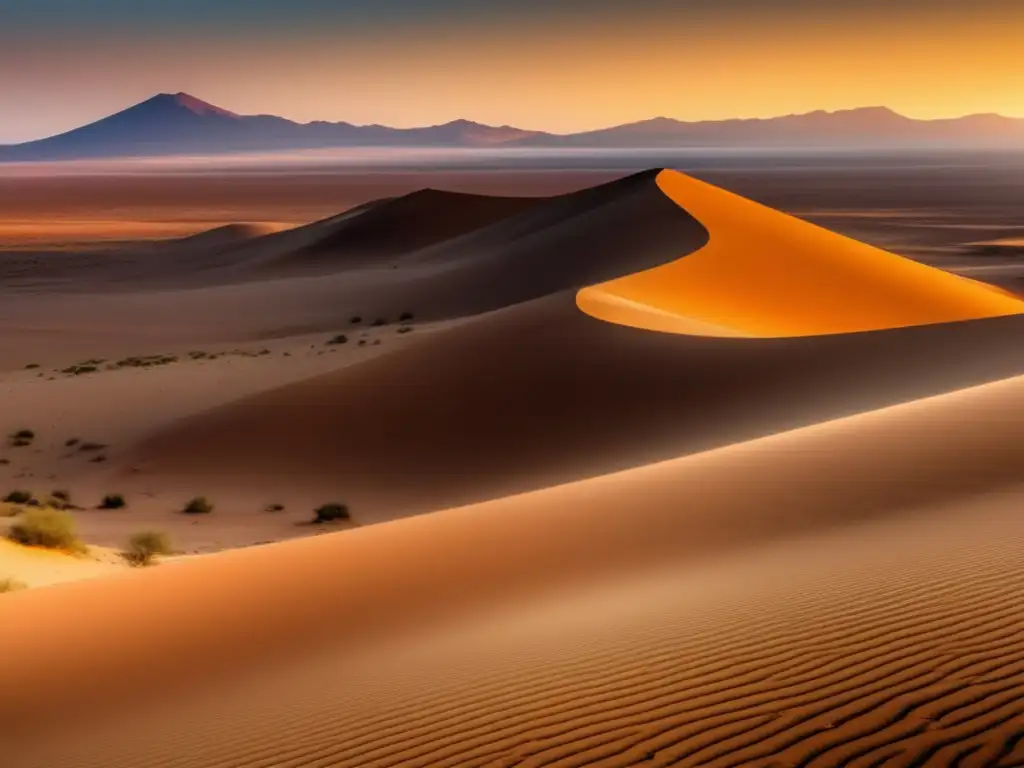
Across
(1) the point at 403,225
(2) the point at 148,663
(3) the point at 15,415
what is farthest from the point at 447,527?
(1) the point at 403,225

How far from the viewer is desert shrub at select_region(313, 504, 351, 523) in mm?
15281

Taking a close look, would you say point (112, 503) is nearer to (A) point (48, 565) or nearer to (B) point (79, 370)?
(A) point (48, 565)

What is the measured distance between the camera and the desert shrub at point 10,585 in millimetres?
10000

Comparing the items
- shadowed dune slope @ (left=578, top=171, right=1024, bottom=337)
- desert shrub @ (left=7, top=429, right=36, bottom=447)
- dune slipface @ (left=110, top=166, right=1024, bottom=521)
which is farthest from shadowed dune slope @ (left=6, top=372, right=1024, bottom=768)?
shadowed dune slope @ (left=578, top=171, right=1024, bottom=337)

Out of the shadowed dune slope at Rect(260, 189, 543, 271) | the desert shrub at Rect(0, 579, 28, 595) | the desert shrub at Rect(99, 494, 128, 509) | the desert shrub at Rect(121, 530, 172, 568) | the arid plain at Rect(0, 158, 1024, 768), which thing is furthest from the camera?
the shadowed dune slope at Rect(260, 189, 543, 271)

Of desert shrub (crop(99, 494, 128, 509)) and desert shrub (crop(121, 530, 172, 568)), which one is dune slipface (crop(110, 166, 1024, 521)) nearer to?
desert shrub (crop(99, 494, 128, 509))

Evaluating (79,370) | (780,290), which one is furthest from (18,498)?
(780,290)

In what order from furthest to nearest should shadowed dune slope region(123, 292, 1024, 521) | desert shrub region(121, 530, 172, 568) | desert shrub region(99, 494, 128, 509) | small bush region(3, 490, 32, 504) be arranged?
shadowed dune slope region(123, 292, 1024, 521)
small bush region(3, 490, 32, 504)
desert shrub region(99, 494, 128, 509)
desert shrub region(121, 530, 172, 568)

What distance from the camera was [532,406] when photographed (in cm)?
2017

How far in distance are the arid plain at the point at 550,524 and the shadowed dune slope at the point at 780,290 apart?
8.0 inches

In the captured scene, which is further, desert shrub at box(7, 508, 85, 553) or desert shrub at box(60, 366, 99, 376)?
desert shrub at box(60, 366, 99, 376)

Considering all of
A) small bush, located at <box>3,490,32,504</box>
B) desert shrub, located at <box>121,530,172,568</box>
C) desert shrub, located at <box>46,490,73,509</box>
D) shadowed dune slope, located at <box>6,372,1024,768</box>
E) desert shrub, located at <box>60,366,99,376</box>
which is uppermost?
shadowed dune slope, located at <box>6,372,1024,768</box>

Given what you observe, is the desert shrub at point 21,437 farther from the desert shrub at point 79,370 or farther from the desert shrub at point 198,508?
the desert shrub at point 79,370

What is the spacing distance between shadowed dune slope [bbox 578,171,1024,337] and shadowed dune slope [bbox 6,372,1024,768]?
14.2 meters
